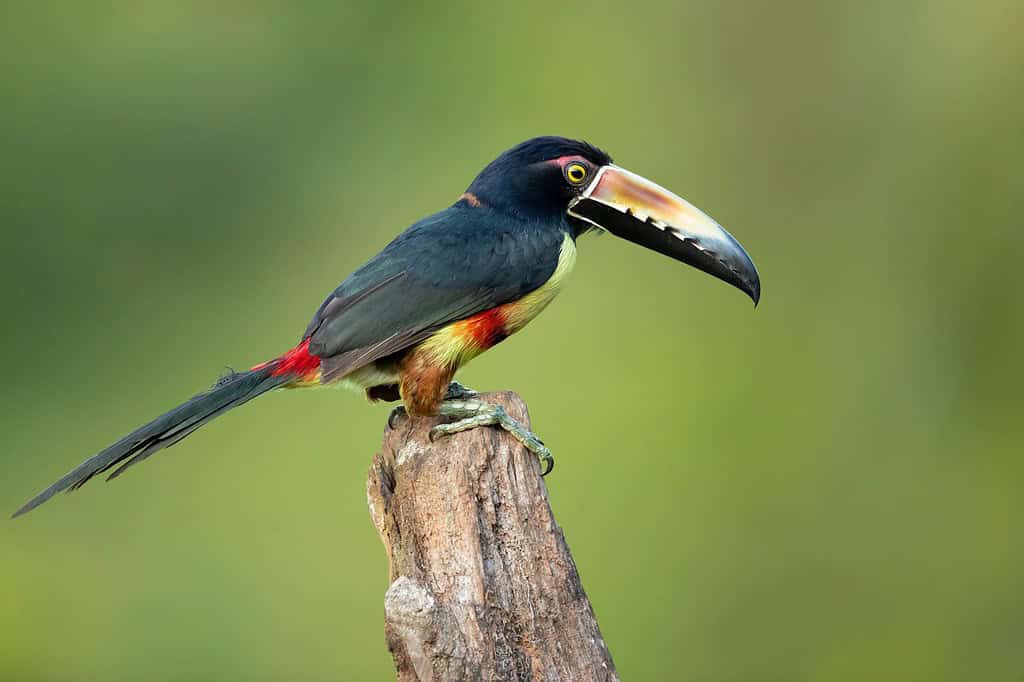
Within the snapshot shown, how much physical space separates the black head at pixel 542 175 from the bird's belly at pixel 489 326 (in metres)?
0.12

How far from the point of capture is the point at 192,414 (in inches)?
103

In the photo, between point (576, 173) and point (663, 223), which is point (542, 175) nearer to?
point (576, 173)

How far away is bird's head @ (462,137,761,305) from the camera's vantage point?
116 inches

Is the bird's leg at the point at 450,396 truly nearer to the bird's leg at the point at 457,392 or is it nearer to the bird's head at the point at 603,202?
the bird's leg at the point at 457,392

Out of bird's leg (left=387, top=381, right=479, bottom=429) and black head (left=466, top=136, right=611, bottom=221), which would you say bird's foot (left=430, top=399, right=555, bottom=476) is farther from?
black head (left=466, top=136, right=611, bottom=221)

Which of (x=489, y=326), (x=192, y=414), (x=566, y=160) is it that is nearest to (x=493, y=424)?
(x=489, y=326)

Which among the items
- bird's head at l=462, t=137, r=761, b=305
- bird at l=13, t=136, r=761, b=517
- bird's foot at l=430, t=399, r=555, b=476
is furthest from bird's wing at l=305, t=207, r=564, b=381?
bird's foot at l=430, t=399, r=555, b=476

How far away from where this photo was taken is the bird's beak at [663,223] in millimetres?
2934

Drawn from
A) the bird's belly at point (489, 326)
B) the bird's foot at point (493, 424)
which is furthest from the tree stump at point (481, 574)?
the bird's belly at point (489, 326)

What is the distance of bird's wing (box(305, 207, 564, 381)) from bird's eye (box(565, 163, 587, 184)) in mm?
176

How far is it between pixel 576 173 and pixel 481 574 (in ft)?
3.78

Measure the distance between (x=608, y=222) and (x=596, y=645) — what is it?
1.14 meters

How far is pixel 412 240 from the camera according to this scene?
2.94m

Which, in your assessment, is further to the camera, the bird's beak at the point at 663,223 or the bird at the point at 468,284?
the bird's beak at the point at 663,223
